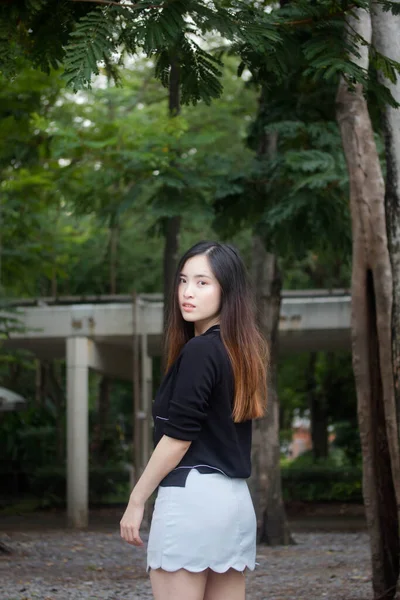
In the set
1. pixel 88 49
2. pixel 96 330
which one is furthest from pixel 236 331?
pixel 96 330

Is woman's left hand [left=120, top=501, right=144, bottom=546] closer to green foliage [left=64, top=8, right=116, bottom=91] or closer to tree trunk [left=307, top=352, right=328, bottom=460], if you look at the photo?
green foliage [left=64, top=8, right=116, bottom=91]

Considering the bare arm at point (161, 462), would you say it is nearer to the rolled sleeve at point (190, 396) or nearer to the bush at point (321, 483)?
the rolled sleeve at point (190, 396)

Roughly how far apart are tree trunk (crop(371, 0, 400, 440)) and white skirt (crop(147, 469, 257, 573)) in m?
3.25

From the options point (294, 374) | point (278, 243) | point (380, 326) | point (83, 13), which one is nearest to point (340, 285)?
point (294, 374)

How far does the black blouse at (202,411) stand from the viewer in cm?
297

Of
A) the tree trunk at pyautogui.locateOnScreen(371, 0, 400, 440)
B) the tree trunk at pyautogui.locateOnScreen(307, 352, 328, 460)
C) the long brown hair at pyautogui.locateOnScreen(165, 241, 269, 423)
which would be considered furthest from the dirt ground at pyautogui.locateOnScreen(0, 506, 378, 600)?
the tree trunk at pyautogui.locateOnScreen(307, 352, 328, 460)

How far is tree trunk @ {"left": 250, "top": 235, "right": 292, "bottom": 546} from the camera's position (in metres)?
13.6

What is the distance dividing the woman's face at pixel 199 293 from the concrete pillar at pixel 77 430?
15.8 metres

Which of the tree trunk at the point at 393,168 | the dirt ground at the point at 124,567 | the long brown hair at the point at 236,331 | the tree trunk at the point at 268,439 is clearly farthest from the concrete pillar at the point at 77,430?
the long brown hair at the point at 236,331

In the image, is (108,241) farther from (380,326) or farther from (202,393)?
(202,393)

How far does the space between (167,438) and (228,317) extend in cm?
48

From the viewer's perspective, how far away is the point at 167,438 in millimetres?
2988

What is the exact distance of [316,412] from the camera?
92.3ft

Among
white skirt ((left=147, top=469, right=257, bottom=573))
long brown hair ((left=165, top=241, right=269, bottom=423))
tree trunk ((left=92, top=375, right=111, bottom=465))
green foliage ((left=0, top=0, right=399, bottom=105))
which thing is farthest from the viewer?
tree trunk ((left=92, top=375, right=111, bottom=465))
